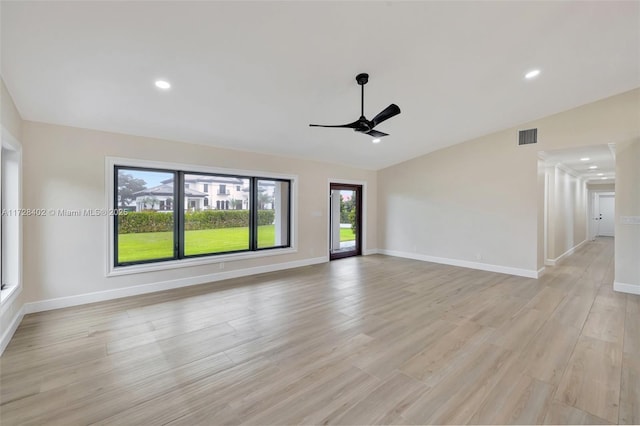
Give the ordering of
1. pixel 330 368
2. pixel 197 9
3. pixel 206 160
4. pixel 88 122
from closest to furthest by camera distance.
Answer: pixel 197 9 < pixel 330 368 < pixel 88 122 < pixel 206 160

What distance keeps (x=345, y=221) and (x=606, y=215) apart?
1373cm

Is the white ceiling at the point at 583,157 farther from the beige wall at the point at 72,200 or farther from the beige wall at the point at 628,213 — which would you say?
the beige wall at the point at 72,200

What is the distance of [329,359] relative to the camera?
2.58 meters

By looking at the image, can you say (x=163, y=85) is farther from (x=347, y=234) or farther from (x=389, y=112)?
(x=347, y=234)

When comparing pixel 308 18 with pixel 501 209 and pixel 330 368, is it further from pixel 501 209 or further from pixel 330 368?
pixel 501 209

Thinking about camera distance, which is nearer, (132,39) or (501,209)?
(132,39)

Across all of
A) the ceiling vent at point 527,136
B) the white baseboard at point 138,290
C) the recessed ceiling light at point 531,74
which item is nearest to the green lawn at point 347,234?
the white baseboard at point 138,290

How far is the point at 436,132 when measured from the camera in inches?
225

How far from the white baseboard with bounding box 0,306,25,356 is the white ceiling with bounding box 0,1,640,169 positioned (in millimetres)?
2557

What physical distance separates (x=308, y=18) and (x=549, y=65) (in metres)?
3.34

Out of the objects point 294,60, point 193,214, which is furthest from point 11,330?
point 294,60

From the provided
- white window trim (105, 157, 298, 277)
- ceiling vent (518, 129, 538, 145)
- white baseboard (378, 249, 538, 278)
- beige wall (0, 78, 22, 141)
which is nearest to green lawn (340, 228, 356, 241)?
white baseboard (378, 249, 538, 278)

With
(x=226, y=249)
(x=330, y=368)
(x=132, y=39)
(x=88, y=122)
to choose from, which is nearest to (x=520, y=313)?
(x=330, y=368)

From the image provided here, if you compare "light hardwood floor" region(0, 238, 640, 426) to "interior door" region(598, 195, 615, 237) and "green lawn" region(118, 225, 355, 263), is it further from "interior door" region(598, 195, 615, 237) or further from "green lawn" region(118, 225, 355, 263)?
"interior door" region(598, 195, 615, 237)
